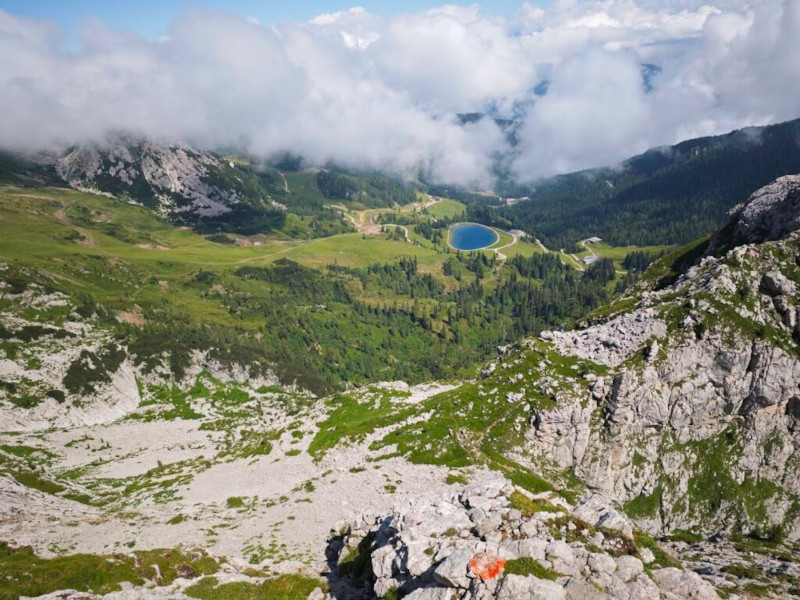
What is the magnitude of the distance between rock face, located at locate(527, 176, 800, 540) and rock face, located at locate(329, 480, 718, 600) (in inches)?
1723

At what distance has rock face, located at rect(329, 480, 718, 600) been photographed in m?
27.1

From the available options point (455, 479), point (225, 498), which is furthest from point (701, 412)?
point (225, 498)

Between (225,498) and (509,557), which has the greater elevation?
(509,557)

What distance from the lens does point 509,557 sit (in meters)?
28.7

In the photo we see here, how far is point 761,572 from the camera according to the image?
150ft

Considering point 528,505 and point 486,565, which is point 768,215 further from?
point 486,565

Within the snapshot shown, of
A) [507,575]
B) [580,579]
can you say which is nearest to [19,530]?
[507,575]

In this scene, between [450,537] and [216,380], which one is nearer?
[450,537]

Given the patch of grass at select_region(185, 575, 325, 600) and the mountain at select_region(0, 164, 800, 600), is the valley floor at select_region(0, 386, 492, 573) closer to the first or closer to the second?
the mountain at select_region(0, 164, 800, 600)

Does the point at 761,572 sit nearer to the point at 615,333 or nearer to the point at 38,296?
the point at 615,333

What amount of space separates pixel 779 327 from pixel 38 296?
A: 249564 mm

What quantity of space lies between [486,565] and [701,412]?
70.9 meters

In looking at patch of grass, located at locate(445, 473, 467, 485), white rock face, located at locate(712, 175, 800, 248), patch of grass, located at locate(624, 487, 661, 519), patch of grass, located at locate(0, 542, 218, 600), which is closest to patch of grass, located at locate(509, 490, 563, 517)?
patch of grass, located at locate(0, 542, 218, 600)

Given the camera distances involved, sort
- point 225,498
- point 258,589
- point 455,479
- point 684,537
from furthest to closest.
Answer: point 225,498 → point 684,537 → point 455,479 → point 258,589
